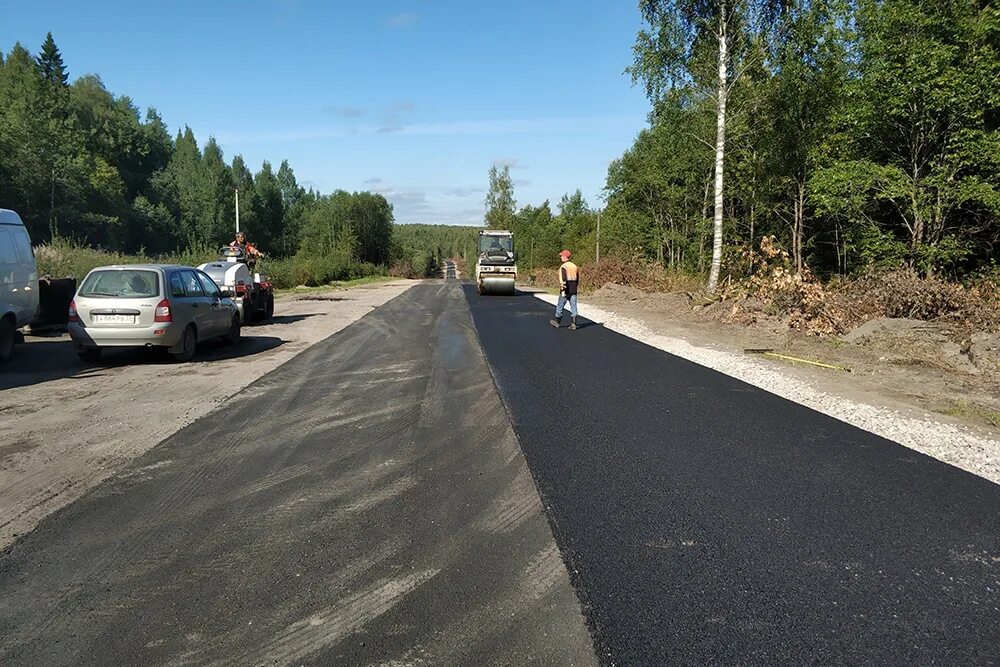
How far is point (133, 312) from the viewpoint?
10156 mm

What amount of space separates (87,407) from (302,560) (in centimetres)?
529

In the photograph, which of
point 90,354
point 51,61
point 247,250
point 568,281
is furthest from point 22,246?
point 51,61

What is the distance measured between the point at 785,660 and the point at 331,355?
10.0 metres

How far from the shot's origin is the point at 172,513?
438 cm

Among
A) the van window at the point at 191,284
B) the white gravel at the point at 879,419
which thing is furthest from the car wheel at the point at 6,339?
the white gravel at the point at 879,419

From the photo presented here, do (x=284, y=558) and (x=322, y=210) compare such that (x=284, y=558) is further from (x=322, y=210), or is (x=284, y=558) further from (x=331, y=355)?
(x=322, y=210)

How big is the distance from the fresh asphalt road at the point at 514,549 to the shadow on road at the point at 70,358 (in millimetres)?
4401

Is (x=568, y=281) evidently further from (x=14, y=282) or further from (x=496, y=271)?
(x=496, y=271)

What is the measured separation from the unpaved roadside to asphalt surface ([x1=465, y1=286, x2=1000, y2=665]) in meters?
3.58

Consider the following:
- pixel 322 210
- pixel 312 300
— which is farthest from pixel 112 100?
pixel 312 300

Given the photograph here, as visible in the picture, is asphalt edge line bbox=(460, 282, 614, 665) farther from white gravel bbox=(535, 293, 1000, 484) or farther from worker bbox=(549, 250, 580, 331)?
worker bbox=(549, 250, 580, 331)

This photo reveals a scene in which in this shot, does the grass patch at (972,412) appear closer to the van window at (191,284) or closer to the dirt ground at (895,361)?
the dirt ground at (895,361)

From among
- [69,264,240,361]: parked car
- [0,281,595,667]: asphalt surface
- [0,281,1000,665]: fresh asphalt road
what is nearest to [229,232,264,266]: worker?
[69,264,240,361]: parked car

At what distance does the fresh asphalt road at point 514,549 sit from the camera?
9.52 feet
